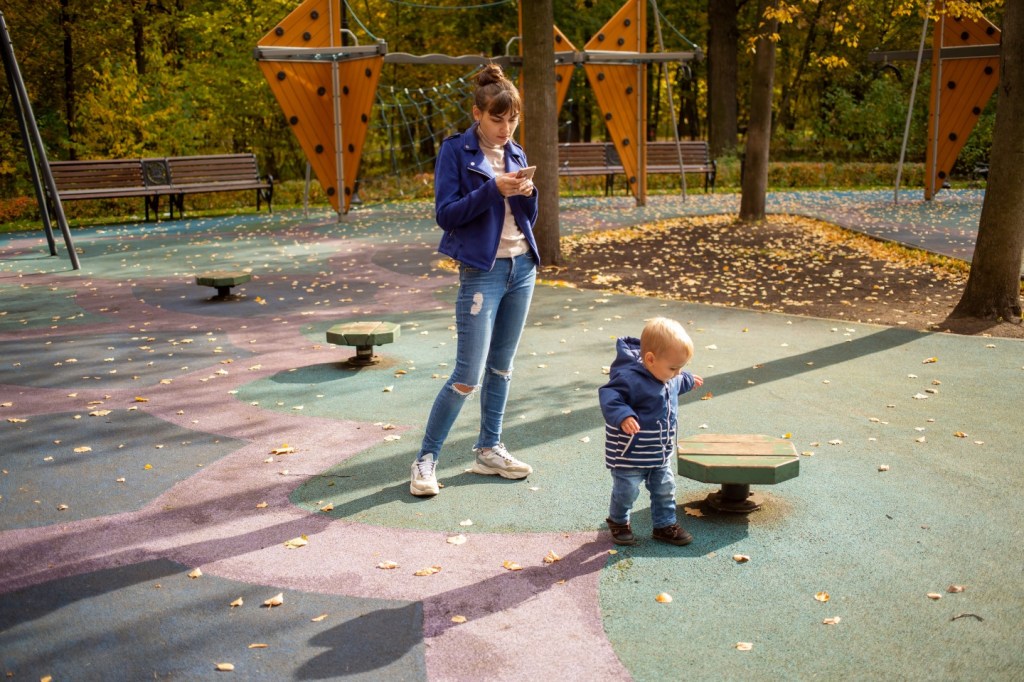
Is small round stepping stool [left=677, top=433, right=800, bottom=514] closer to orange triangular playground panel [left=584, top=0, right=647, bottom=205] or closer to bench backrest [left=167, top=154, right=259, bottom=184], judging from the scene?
orange triangular playground panel [left=584, top=0, right=647, bottom=205]

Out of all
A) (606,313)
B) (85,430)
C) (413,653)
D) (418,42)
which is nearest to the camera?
(413,653)

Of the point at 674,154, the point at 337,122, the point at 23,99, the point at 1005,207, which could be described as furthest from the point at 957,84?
the point at 23,99

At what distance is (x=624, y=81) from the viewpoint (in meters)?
18.6

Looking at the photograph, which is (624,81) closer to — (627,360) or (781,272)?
(781,272)

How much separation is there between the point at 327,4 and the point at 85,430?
12.7m

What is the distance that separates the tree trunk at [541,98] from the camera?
39.2 feet

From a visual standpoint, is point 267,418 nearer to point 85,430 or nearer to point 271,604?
point 85,430

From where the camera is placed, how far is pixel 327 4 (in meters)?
16.9

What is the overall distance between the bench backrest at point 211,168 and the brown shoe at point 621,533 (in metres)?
17.8

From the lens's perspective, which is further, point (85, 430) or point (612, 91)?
point (612, 91)

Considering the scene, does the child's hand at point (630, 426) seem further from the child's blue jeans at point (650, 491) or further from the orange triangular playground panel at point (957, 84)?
the orange triangular playground panel at point (957, 84)

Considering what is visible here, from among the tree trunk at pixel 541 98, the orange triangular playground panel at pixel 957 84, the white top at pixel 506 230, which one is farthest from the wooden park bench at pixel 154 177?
the white top at pixel 506 230

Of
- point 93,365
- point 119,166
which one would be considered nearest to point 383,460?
point 93,365

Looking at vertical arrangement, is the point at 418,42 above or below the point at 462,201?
above
